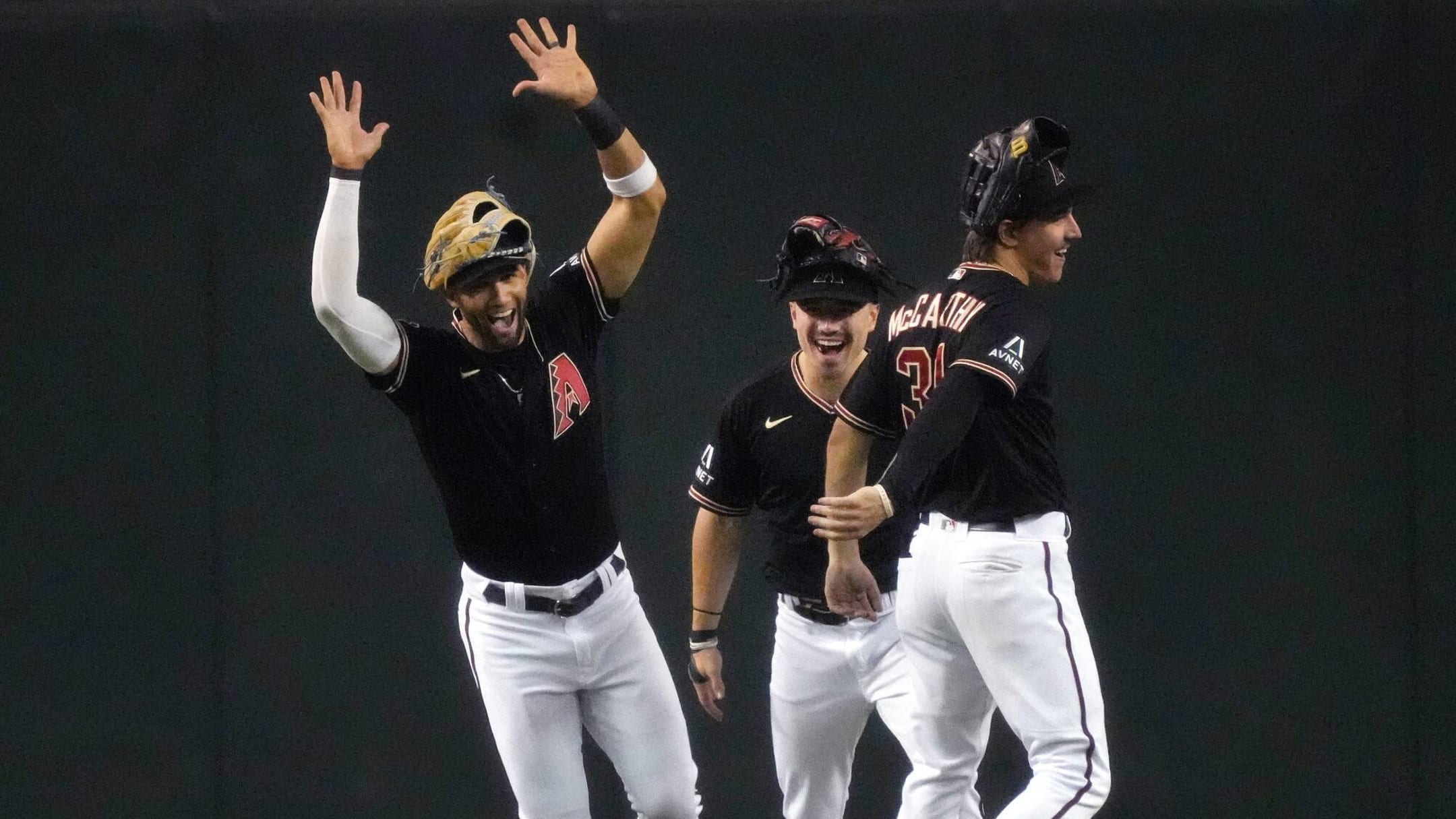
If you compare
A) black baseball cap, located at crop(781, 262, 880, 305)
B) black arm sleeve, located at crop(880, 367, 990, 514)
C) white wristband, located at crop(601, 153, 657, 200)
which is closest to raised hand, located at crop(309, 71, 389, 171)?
white wristband, located at crop(601, 153, 657, 200)

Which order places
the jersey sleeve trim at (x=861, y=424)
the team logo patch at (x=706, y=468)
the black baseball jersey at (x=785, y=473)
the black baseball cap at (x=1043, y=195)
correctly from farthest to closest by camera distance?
the team logo patch at (x=706, y=468)
the black baseball jersey at (x=785, y=473)
the jersey sleeve trim at (x=861, y=424)
the black baseball cap at (x=1043, y=195)

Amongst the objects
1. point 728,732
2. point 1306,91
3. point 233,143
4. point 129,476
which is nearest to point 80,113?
point 233,143

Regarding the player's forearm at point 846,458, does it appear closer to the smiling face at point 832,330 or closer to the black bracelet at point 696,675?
the smiling face at point 832,330

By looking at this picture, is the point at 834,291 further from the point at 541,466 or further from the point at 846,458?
the point at 541,466

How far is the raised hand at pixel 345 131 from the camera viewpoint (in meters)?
3.88

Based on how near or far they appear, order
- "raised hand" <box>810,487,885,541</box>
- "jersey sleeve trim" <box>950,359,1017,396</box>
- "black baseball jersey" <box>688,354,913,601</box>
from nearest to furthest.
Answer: "raised hand" <box>810,487,885,541</box>, "jersey sleeve trim" <box>950,359,1017,396</box>, "black baseball jersey" <box>688,354,913,601</box>

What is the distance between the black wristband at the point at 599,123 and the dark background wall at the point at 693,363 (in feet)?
4.82

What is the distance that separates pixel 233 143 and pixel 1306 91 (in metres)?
3.21

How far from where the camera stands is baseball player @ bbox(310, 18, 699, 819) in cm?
405

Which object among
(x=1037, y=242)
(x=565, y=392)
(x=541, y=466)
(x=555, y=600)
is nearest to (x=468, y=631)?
(x=555, y=600)

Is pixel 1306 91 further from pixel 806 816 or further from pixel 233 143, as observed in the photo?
pixel 233 143

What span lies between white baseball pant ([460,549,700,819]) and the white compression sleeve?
25.8 inches

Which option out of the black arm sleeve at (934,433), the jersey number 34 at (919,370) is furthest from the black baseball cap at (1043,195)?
the black arm sleeve at (934,433)

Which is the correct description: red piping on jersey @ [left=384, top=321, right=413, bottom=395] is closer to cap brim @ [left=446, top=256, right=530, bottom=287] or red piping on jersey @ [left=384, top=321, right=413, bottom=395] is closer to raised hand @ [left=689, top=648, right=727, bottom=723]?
cap brim @ [left=446, top=256, right=530, bottom=287]
